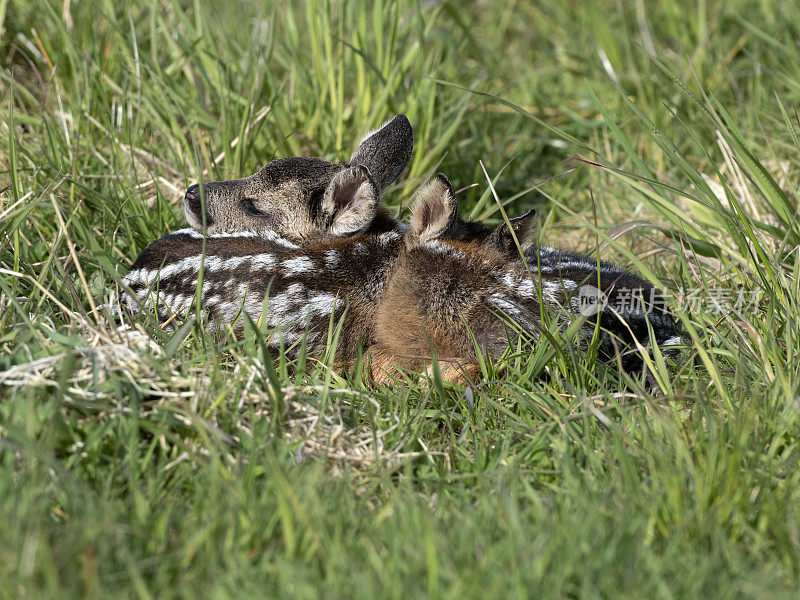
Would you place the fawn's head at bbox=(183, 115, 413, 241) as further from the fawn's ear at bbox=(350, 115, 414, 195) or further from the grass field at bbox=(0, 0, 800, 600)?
the grass field at bbox=(0, 0, 800, 600)

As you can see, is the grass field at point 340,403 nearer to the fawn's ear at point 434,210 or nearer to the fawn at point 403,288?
the fawn at point 403,288

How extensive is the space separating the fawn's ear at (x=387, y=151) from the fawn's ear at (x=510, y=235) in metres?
0.93

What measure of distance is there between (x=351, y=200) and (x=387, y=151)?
40cm

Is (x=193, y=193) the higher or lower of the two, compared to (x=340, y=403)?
higher

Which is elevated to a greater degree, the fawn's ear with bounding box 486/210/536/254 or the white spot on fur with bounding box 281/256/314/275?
the fawn's ear with bounding box 486/210/536/254

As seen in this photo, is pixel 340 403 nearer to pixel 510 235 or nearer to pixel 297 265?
pixel 297 265

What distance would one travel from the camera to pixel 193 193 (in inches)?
159

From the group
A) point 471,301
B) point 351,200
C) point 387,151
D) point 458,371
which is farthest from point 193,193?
point 458,371

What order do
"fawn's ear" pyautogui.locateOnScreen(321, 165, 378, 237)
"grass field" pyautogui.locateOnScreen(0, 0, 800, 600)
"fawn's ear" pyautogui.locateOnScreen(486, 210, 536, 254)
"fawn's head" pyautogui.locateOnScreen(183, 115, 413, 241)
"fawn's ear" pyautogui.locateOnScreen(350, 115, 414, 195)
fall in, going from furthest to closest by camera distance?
"fawn's ear" pyautogui.locateOnScreen(350, 115, 414, 195), "fawn's head" pyautogui.locateOnScreen(183, 115, 413, 241), "fawn's ear" pyautogui.locateOnScreen(321, 165, 378, 237), "fawn's ear" pyautogui.locateOnScreen(486, 210, 536, 254), "grass field" pyautogui.locateOnScreen(0, 0, 800, 600)

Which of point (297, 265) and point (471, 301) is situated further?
point (297, 265)

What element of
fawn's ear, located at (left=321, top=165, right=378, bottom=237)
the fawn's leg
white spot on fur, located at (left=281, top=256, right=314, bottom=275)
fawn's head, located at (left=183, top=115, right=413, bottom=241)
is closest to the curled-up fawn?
the fawn's leg

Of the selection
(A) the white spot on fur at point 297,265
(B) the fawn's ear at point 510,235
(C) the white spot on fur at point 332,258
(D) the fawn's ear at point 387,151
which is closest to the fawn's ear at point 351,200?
(D) the fawn's ear at point 387,151

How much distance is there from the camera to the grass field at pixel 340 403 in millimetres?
1960

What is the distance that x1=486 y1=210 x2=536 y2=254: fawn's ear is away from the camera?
355 cm
